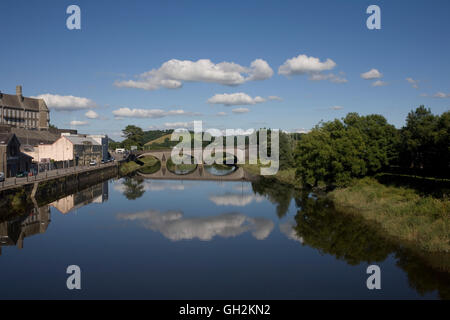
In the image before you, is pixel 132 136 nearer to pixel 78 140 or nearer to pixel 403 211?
pixel 78 140

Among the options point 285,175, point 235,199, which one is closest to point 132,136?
point 285,175

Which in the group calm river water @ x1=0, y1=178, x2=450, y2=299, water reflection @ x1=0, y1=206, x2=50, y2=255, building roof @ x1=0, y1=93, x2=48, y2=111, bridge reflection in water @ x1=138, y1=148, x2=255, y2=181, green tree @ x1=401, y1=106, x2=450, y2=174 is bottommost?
calm river water @ x1=0, y1=178, x2=450, y2=299

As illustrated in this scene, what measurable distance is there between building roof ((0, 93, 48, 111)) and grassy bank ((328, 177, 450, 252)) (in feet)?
315

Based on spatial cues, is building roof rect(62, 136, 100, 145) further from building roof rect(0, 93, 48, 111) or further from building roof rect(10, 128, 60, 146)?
building roof rect(0, 93, 48, 111)

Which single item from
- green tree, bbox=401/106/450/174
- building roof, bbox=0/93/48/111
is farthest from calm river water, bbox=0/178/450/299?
building roof, bbox=0/93/48/111

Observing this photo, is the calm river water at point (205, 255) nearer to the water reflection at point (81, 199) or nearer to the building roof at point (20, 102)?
the water reflection at point (81, 199)

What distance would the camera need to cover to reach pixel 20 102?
11581 centimetres

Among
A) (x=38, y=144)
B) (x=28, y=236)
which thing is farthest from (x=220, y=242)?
(x=38, y=144)

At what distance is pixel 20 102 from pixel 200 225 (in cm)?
9765

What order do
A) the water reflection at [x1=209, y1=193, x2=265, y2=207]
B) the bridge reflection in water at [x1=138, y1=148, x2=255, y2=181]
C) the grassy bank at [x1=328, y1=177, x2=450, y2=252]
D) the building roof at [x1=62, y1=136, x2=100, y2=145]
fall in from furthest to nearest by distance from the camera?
1. the building roof at [x1=62, y1=136, x2=100, y2=145]
2. the bridge reflection in water at [x1=138, y1=148, x2=255, y2=181]
3. the water reflection at [x1=209, y1=193, x2=265, y2=207]
4. the grassy bank at [x1=328, y1=177, x2=450, y2=252]

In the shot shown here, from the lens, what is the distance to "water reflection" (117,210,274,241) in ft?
121

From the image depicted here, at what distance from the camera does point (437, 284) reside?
2339cm
